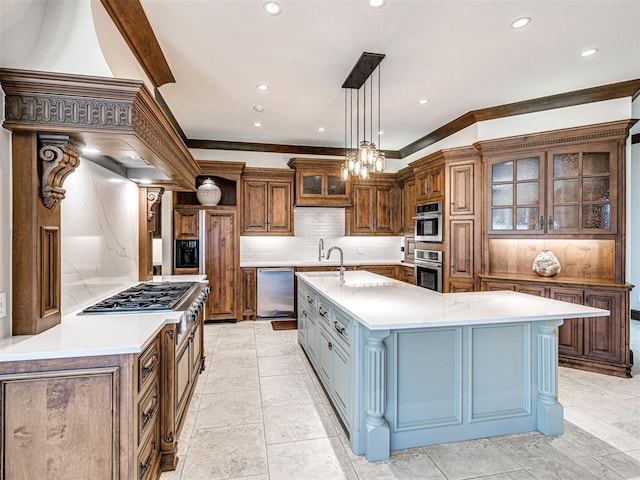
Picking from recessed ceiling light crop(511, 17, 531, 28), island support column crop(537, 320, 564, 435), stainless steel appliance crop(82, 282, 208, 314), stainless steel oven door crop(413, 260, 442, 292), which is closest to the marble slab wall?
stainless steel appliance crop(82, 282, 208, 314)

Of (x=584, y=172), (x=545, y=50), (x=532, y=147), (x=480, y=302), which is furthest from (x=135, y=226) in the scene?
(x=584, y=172)

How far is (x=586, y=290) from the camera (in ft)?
11.5

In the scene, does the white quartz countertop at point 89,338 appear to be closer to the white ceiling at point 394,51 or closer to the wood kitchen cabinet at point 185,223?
the white ceiling at point 394,51

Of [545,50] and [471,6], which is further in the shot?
[545,50]

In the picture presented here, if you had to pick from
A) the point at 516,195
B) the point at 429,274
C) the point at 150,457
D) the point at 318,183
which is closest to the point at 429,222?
the point at 429,274

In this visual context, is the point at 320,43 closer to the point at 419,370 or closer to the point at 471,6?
the point at 471,6

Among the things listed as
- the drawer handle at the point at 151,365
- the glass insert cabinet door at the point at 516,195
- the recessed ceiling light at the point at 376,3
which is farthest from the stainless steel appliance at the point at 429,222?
the drawer handle at the point at 151,365

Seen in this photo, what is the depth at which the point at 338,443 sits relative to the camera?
2.32 m

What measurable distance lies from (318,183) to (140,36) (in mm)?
3560

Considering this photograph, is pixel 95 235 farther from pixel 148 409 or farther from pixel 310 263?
pixel 310 263

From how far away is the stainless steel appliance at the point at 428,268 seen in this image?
477 cm

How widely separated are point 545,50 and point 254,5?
243 cm

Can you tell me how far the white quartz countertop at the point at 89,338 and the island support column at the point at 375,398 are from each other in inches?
46.2

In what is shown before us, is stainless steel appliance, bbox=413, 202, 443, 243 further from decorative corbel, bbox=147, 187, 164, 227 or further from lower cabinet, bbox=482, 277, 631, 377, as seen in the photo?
decorative corbel, bbox=147, 187, 164, 227
